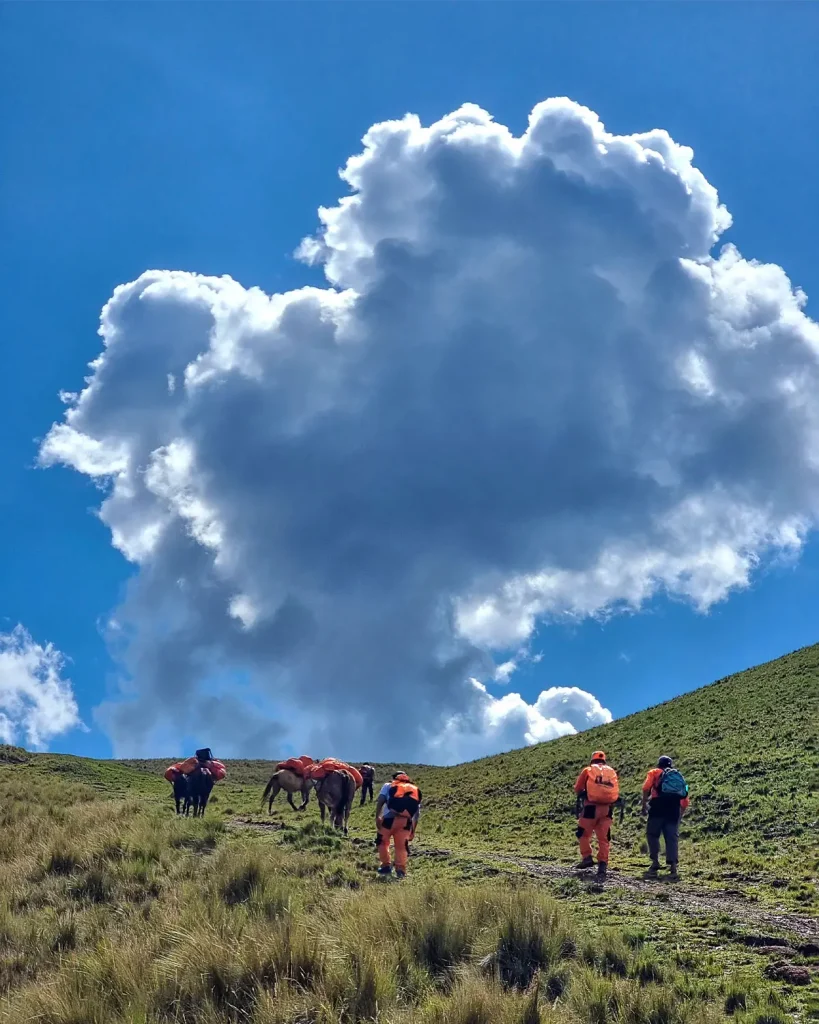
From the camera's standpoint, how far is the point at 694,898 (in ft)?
41.9

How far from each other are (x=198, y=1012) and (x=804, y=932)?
7.16 m

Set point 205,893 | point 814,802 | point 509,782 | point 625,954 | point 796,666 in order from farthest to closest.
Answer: point 796,666, point 509,782, point 814,802, point 205,893, point 625,954

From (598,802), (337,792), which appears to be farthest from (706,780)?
(598,802)

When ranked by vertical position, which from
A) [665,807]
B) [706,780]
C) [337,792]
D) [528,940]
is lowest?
[528,940]

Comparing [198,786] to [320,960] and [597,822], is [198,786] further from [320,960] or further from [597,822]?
[320,960]

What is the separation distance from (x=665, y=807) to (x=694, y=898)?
3.28 metres

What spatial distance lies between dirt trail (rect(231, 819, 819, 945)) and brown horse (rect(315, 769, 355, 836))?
4874 millimetres

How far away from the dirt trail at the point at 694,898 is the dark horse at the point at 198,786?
963 centimetres

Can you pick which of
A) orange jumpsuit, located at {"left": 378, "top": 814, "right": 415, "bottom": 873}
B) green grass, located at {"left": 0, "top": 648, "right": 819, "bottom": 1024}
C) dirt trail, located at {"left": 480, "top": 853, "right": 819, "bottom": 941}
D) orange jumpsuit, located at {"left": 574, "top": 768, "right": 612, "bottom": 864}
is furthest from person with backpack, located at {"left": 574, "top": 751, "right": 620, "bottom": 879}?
orange jumpsuit, located at {"left": 378, "top": 814, "right": 415, "bottom": 873}

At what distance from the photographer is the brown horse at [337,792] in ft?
73.0

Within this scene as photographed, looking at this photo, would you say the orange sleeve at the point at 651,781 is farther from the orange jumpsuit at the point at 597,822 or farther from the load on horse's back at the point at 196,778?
the load on horse's back at the point at 196,778

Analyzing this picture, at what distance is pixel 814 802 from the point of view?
74.9 ft

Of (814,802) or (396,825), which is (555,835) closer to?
(814,802)

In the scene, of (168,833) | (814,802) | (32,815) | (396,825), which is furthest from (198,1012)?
(814,802)
